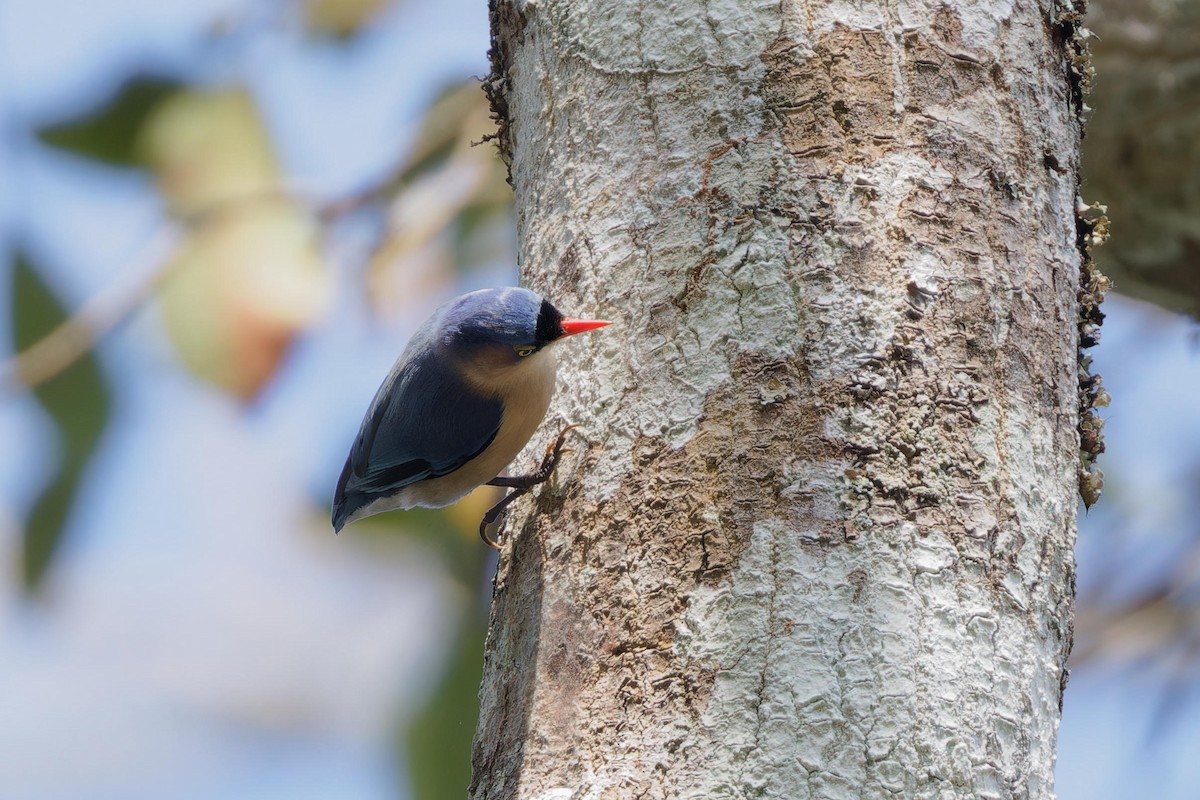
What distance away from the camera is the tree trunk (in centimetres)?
147

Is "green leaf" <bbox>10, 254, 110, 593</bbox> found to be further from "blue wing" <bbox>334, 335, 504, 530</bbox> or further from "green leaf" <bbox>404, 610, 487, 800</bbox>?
"blue wing" <bbox>334, 335, 504, 530</bbox>

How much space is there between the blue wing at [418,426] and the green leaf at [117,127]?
1750 mm

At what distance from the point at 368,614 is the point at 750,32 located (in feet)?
16.6

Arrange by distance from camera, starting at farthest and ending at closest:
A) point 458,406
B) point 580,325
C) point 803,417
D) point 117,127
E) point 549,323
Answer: point 117,127, point 458,406, point 549,323, point 580,325, point 803,417

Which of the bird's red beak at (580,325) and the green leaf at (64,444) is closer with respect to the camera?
the bird's red beak at (580,325)

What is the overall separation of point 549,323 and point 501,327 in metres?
0.31

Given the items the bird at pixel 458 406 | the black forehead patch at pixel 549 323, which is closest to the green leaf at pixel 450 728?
the bird at pixel 458 406

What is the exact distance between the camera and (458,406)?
2.44m

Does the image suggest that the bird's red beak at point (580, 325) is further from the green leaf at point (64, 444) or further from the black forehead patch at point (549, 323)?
the green leaf at point (64, 444)

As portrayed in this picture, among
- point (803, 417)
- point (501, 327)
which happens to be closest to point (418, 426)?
point (501, 327)

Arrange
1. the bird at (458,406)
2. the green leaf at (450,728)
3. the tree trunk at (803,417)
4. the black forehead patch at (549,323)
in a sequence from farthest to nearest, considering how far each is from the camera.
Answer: the green leaf at (450,728) < the bird at (458,406) < the black forehead patch at (549,323) < the tree trunk at (803,417)

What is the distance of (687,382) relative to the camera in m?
1.72

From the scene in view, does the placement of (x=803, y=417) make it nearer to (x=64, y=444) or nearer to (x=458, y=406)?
(x=458, y=406)

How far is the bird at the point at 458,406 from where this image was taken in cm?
220
